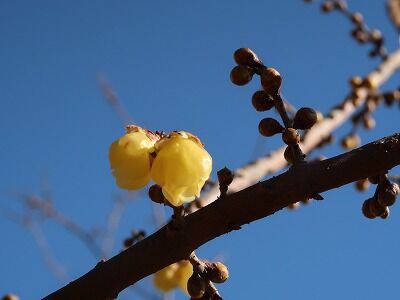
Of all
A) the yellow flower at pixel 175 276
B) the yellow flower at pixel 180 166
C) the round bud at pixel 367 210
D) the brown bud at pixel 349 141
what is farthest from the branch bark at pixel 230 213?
the brown bud at pixel 349 141

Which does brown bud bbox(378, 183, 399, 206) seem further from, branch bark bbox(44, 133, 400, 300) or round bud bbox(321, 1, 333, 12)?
round bud bbox(321, 1, 333, 12)

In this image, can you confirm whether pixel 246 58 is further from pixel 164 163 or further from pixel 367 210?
pixel 367 210

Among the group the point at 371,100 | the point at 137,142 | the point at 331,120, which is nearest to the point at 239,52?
the point at 137,142

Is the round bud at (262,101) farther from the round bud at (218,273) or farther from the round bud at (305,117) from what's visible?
the round bud at (218,273)

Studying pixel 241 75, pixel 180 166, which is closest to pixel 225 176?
pixel 180 166

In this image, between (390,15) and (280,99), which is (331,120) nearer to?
(390,15)
